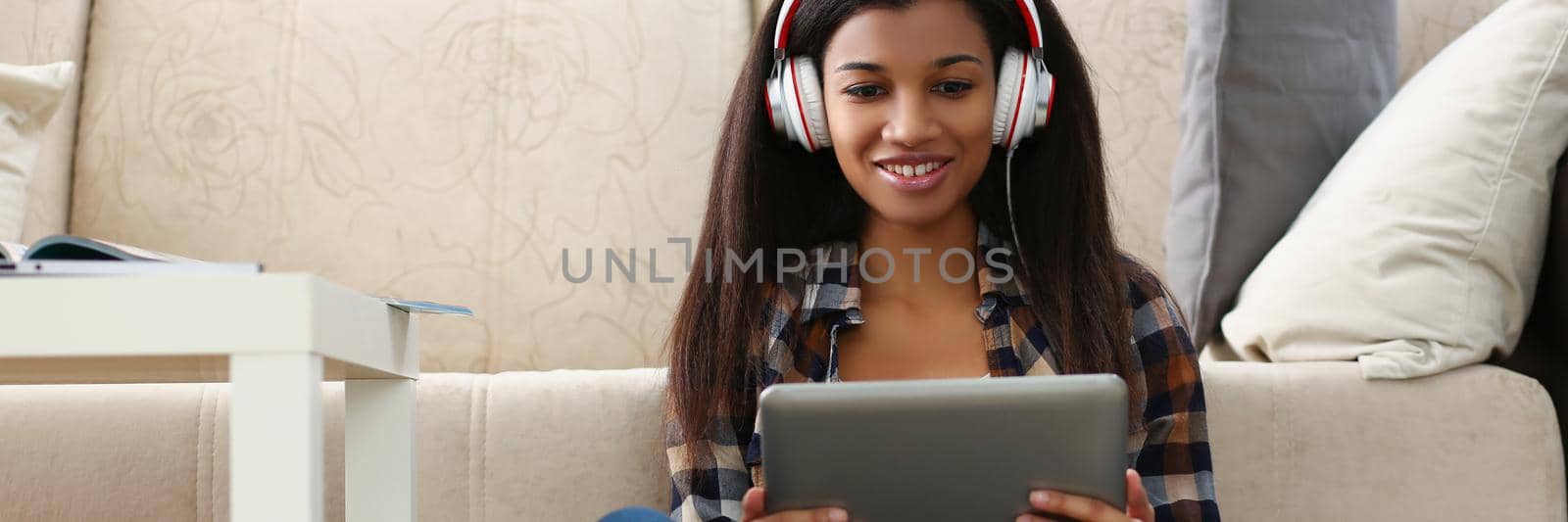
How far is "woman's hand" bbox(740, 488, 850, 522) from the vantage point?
76 centimetres

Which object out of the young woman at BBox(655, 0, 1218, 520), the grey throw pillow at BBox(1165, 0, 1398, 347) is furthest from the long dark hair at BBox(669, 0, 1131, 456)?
the grey throw pillow at BBox(1165, 0, 1398, 347)

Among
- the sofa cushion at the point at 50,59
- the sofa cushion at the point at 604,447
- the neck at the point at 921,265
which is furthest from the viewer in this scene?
the sofa cushion at the point at 50,59

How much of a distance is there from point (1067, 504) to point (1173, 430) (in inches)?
13.0

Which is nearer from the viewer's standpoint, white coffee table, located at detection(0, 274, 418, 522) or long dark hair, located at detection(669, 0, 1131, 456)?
white coffee table, located at detection(0, 274, 418, 522)

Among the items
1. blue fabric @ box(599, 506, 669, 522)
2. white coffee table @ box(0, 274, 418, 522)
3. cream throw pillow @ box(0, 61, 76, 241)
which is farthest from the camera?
cream throw pillow @ box(0, 61, 76, 241)

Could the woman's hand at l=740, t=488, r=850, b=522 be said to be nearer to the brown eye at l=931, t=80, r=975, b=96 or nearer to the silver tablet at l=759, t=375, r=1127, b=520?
the silver tablet at l=759, t=375, r=1127, b=520

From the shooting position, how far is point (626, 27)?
160cm

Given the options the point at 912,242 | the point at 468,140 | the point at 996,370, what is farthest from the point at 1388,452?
the point at 468,140

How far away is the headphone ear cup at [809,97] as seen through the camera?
1075mm

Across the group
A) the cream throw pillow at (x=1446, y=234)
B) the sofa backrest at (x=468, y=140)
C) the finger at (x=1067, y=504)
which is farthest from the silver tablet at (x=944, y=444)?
the sofa backrest at (x=468, y=140)

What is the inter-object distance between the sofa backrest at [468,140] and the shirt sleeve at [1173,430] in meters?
0.46

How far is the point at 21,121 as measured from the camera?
1310mm

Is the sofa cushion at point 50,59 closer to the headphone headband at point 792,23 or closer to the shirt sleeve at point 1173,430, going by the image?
the headphone headband at point 792,23

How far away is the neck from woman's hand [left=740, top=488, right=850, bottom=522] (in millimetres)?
393
